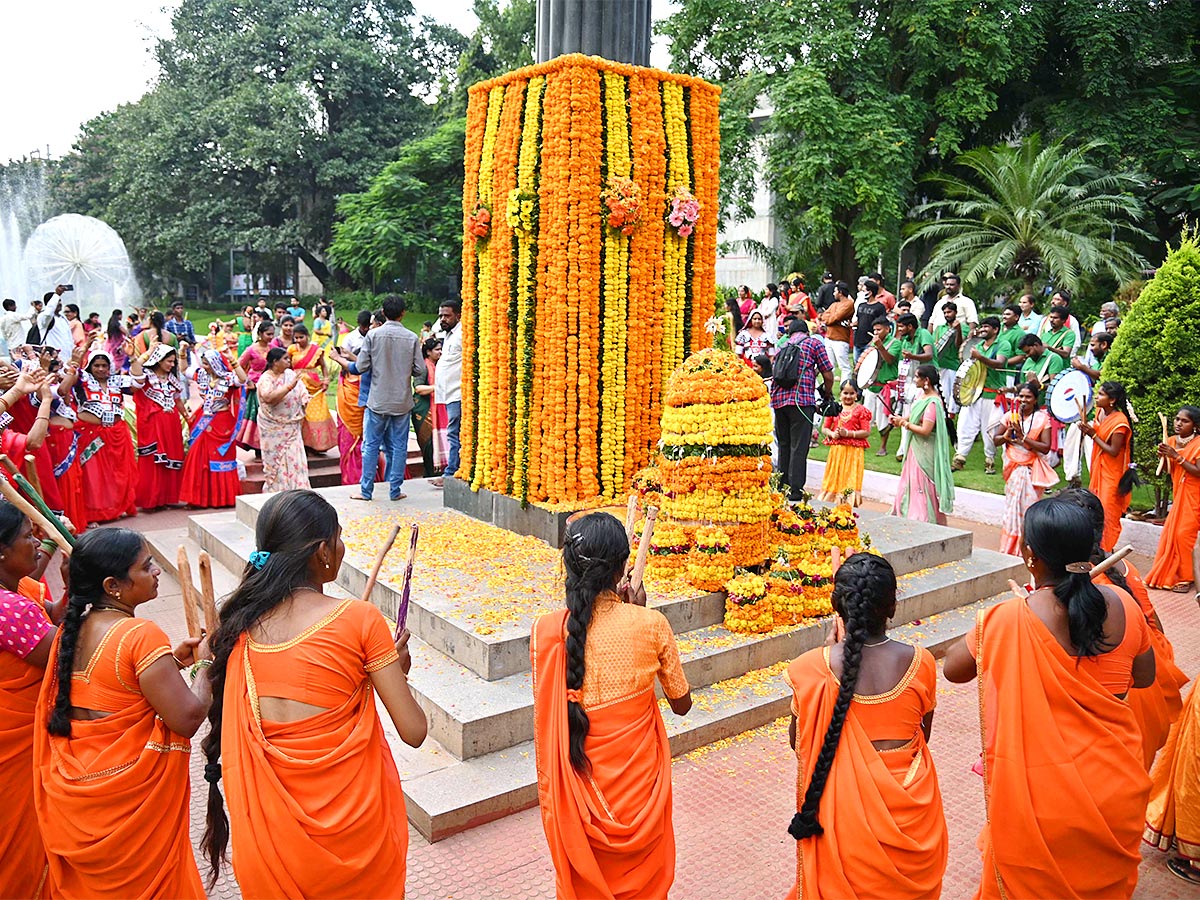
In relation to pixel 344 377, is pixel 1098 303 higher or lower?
higher

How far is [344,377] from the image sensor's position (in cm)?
1112

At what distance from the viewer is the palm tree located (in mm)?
16656

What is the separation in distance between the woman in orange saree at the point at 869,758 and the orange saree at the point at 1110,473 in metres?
6.24

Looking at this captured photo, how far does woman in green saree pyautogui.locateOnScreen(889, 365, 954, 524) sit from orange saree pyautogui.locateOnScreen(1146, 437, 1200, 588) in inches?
71.1

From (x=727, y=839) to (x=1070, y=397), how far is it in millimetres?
7770

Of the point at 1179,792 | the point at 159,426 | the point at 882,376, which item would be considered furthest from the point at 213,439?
the point at 1179,792

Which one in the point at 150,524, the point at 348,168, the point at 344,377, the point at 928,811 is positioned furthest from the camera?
the point at 348,168

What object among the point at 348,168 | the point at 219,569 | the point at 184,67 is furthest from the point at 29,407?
the point at 184,67

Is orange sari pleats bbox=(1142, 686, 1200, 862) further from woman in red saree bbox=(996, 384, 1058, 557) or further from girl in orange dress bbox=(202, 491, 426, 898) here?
woman in red saree bbox=(996, 384, 1058, 557)

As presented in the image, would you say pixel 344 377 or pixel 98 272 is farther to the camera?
pixel 98 272

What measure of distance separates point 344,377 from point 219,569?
3668mm

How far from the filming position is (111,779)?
9.68 feet

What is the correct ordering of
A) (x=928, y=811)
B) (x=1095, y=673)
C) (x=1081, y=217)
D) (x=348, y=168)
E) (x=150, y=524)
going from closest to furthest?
(x=928, y=811) → (x=1095, y=673) → (x=150, y=524) → (x=1081, y=217) → (x=348, y=168)

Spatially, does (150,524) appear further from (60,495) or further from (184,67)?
(184,67)
